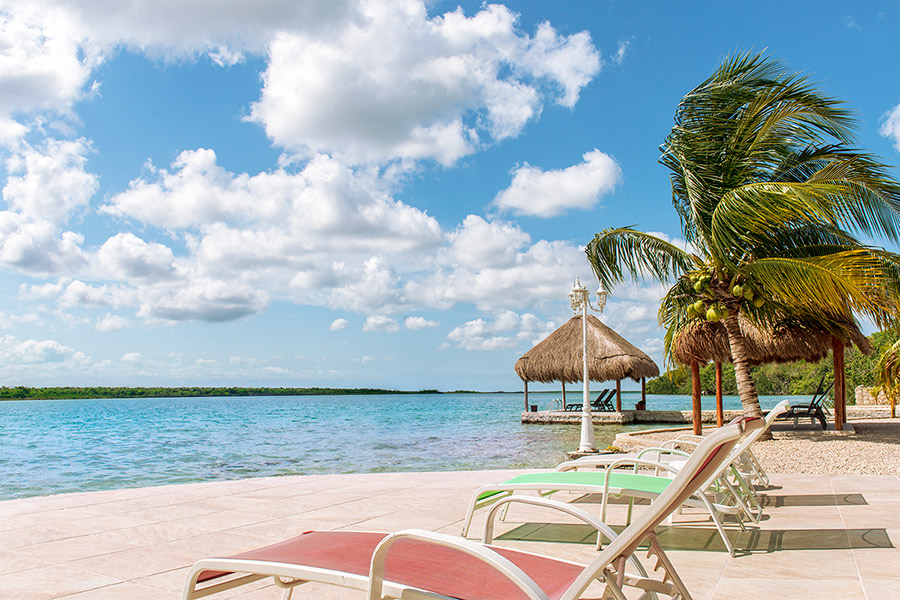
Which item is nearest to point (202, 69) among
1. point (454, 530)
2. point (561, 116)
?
point (561, 116)

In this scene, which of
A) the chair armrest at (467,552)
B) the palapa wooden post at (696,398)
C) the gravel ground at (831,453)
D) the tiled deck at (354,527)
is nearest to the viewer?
the chair armrest at (467,552)

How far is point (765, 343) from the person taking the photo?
587 inches

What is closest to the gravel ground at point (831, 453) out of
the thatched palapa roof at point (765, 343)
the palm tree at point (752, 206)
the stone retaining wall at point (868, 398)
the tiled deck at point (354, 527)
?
the tiled deck at point (354, 527)

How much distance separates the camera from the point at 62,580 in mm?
3053

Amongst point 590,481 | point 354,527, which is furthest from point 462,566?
Answer: point 354,527

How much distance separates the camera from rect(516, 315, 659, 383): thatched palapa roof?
2372 cm

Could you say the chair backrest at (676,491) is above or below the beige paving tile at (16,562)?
above

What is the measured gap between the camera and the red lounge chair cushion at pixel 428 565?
167 centimetres

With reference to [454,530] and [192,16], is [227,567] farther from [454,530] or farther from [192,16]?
[192,16]

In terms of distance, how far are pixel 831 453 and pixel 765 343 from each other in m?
7.31

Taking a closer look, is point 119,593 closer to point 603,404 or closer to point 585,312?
point 585,312

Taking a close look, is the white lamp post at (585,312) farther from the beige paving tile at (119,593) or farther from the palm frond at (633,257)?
the beige paving tile at (119,593)

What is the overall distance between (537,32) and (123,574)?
26.3ft

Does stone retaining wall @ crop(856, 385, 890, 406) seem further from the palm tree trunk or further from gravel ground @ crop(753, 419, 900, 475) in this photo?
the palm tree trunk
